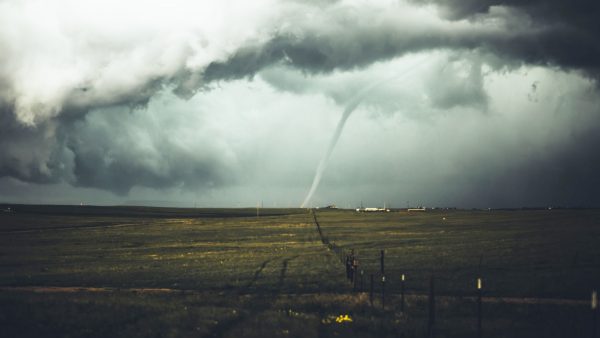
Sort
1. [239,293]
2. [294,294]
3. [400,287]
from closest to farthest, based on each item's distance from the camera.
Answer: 1. [294,294]
2. [239,293]
3. [400,287]

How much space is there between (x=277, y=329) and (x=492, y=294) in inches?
657

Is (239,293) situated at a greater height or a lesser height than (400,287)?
lesser

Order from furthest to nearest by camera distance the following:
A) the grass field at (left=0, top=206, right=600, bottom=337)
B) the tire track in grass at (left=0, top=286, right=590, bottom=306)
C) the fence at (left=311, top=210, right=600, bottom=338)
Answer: the tire track in grass at (left=0, top=286, right=590, bottom=306)
the grass field at (left=0, top=206, right=600, bottom=337)
the fence at (left=311, top=210, right=600, bottom=338)

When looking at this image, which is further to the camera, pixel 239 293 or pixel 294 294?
pixel 239 293

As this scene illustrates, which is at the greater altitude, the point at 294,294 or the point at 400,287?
the point at 400,287

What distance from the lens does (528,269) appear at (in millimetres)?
43438

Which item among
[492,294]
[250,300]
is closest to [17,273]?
[250,300]

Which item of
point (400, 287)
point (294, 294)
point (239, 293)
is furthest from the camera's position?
point (400, 287)

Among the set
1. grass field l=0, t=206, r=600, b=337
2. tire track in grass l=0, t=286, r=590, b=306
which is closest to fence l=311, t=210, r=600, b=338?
grass field l=0, t=206, r=600, b=337

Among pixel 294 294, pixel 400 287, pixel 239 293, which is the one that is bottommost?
pixel 239 293

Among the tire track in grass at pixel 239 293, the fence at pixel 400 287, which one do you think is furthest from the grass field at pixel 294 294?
the fence at pixel 400 287

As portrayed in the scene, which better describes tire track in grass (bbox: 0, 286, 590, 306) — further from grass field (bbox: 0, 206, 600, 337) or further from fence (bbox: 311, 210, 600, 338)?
fence (bbox: 311, 210, 600, 338)

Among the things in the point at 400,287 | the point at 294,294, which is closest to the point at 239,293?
the point at 294,294

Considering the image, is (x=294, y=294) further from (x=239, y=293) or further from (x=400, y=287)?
(x=400, y=287)
